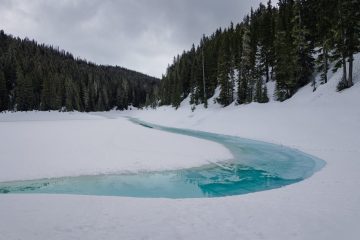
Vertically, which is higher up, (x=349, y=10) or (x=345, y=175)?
(x=349, y=10)

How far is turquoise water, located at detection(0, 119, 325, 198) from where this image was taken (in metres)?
11.9

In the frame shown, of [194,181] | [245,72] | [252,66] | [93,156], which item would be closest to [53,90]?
[245,72]

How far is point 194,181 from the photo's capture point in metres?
13.6

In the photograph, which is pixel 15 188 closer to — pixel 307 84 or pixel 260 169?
pixel 260 169

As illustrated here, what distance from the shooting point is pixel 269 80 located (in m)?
50.0

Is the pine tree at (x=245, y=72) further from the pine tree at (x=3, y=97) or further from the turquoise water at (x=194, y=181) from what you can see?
the pine tree at (x=3, y=97)

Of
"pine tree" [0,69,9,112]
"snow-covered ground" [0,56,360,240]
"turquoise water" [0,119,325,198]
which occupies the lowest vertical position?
"turquoise water" [0,119,325,198]

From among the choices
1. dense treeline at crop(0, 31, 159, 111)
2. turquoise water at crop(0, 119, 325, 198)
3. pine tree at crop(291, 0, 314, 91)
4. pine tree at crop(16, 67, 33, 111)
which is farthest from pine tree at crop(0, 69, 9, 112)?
turquoise water at crop(0, 119, 325, 198)

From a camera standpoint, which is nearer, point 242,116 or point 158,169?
point 158,169

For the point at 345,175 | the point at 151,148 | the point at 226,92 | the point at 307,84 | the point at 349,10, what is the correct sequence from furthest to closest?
the point at 226,92
the point at 307,84
the point at 349,10
the point at 151,148
the point at 345,175

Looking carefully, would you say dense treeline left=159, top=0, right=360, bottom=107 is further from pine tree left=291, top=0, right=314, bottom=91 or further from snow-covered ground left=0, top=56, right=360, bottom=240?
snow-covered ground left=0, top=56, right=360, bottom=240

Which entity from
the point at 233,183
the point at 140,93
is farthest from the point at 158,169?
the point at 140,93

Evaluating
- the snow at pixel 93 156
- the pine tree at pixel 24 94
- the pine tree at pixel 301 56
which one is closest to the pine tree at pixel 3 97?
the pine tree at pixel 24 94

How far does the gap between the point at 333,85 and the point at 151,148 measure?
863 inches
